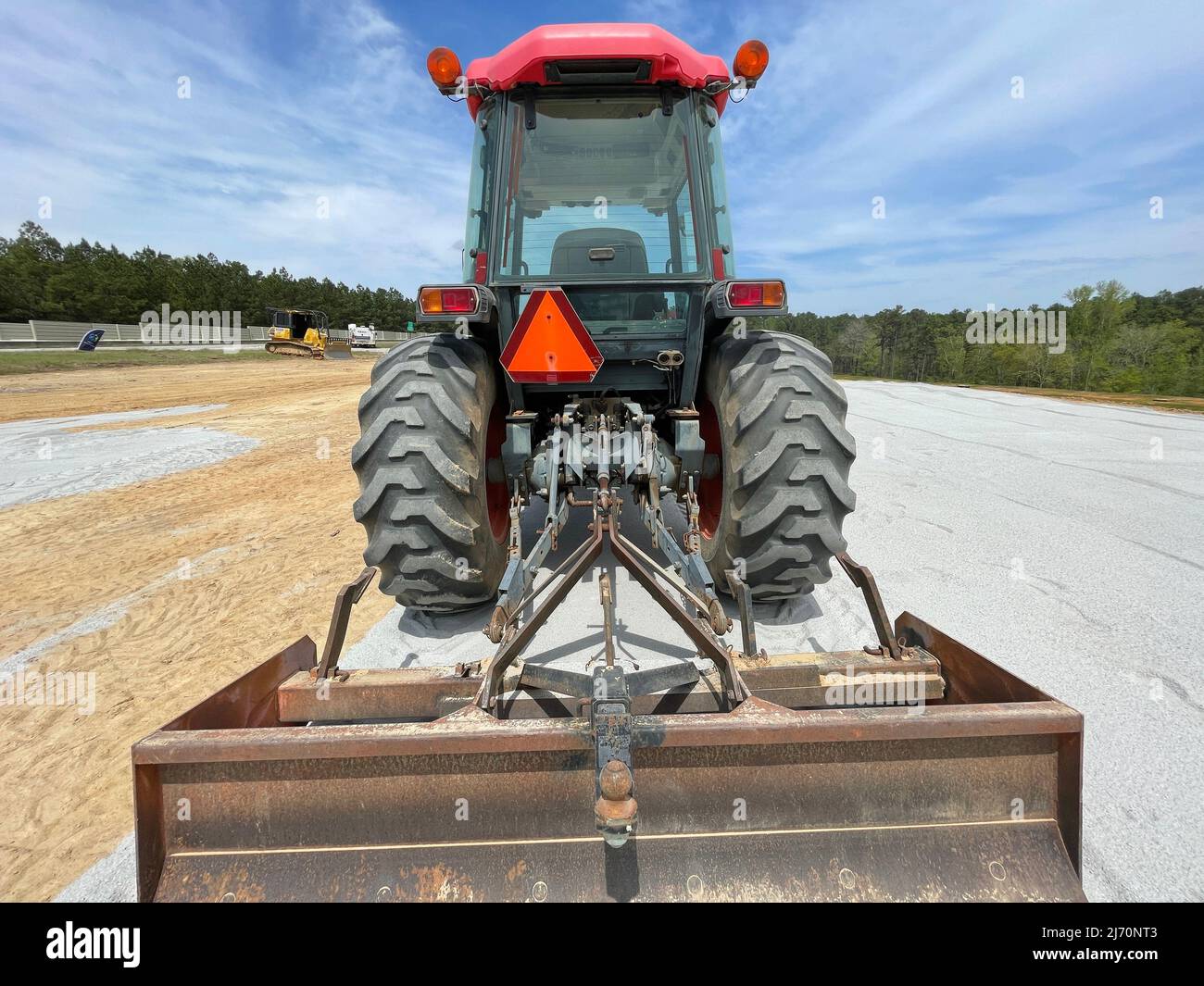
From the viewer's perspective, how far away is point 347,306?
212 ft

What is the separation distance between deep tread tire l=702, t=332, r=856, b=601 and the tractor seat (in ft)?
3.62

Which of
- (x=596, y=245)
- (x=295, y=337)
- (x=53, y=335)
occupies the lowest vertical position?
(x=596, y=245)

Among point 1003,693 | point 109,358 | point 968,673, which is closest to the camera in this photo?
point 1003,693

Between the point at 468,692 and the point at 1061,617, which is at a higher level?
the point at 468,692

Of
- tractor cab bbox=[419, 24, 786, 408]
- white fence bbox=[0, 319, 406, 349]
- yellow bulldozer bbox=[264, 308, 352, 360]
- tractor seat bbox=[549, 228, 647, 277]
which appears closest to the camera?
tractor cab bbox=[419, 24, 786, 408]

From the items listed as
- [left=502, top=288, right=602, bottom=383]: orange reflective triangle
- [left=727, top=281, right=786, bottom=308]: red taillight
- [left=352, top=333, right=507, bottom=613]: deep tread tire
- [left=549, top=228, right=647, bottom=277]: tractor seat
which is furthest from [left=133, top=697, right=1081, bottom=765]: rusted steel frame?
[left=549, top=228, right=647, bottom=277]: tractor seat

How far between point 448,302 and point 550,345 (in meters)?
0.43

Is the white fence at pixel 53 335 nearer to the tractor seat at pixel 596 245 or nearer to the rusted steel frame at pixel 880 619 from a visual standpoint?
the tractor seat at pixel 596 245

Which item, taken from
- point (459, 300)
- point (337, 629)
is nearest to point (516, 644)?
point (337, 629)

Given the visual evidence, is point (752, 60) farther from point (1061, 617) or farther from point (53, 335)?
point (53, 335)

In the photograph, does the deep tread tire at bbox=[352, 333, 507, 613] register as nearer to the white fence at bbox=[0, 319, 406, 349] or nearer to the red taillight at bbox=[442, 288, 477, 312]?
the red taillight at bbox=[442, 288, 477, 312]

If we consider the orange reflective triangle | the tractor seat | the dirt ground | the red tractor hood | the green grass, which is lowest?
the dirt ground

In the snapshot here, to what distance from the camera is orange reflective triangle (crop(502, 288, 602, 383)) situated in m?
2.41
